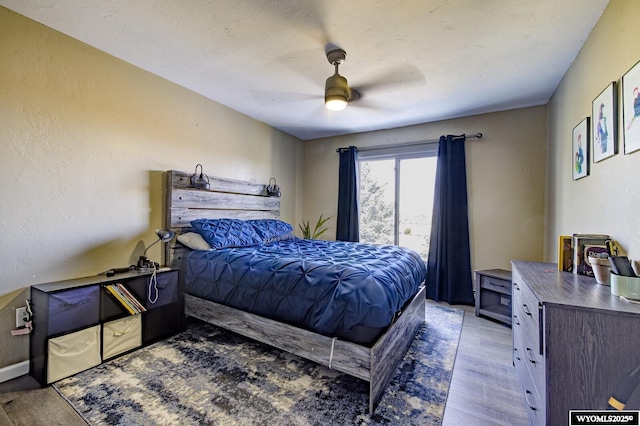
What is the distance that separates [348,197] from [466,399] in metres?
3.06

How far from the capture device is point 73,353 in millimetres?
1822

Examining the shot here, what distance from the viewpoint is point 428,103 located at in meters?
3.20

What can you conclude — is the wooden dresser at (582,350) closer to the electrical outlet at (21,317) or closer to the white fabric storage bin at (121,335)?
the white fabric storage bin at (121,335)

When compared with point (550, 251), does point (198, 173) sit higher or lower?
higher

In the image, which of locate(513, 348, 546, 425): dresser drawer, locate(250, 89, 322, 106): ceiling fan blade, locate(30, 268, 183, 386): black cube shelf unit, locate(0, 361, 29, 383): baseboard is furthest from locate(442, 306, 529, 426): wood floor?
locate(250, 89, 322, 106): ceiling fan blade

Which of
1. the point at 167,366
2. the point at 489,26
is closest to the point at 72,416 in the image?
the point at 167,366

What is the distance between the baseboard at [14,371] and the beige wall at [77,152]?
63 millimetres

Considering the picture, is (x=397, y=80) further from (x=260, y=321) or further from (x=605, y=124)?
(x=260, y=321)

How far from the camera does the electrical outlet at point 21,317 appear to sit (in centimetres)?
186

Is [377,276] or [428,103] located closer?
[377,276]

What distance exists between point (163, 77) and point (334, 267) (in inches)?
101

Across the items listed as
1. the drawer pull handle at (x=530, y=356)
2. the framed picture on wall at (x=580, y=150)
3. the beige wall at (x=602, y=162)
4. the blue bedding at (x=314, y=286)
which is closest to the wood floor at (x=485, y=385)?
the drawer pull handle at (x=530, y=356)

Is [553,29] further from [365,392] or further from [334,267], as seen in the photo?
[365,392]

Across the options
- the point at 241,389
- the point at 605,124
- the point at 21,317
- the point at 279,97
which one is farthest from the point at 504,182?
the point at 21,317
